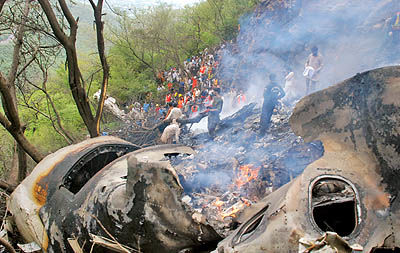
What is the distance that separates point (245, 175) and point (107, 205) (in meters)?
3.56

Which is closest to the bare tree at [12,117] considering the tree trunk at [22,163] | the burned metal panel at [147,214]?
the tree trunk at [22,163]

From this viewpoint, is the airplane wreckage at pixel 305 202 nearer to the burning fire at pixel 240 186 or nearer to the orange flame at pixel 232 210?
the orange flame at pixel 232 210

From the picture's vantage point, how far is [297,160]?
587cm

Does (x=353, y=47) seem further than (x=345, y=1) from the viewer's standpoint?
No

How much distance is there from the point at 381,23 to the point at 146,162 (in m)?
14.2

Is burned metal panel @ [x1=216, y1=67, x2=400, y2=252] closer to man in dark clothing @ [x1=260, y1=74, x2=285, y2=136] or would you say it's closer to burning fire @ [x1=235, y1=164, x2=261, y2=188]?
burning fire @ [x1=235, y1=164, x2=261, y2=188]

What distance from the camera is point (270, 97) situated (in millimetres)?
7754

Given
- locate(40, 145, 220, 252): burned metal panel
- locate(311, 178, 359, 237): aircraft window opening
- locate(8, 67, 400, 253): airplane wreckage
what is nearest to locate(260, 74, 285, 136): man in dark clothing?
locate(8, 67, 400, 253): airplane wreckage

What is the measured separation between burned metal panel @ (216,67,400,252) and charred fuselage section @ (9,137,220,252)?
0.54 meters

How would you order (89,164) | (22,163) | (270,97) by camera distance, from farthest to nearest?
(270,97) < (22,163) < (89,164)

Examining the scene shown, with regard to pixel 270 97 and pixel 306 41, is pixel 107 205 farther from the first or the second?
pixel 306 41

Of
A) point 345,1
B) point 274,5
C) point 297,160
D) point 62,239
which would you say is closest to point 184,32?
point 274,5

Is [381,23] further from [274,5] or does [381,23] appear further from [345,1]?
[274,5]

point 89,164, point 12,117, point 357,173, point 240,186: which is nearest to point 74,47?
point 12,117
